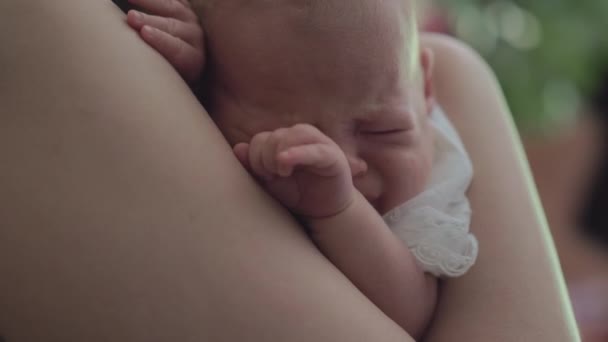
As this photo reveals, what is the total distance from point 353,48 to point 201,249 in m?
0.26

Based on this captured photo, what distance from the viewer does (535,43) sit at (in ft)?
6.33

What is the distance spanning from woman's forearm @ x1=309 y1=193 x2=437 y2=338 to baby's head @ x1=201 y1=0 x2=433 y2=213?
0.06m

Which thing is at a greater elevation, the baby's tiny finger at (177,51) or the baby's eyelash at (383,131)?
the baby's tiny finger at (177,51)

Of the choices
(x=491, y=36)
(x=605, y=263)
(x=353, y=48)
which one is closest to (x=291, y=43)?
(x=353, y=48)

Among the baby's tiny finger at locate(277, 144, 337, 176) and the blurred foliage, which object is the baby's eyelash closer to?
the baby's tiny finger at locate(277, 144, 337, 176)

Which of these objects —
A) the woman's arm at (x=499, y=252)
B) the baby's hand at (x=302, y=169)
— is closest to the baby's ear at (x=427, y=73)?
the woman's arm at (x=499, y=252)

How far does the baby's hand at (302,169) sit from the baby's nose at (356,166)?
0.23 ft

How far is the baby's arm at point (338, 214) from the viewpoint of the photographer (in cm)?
58

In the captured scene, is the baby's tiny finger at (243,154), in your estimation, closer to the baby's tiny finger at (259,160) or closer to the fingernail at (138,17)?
the baby's tiny finger at (259,160)

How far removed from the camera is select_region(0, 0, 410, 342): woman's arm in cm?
48

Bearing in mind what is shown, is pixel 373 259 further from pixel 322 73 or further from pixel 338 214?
pixel 322 73

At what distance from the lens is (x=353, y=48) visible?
66cm

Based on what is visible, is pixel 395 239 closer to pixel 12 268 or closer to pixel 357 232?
pixel 357 232

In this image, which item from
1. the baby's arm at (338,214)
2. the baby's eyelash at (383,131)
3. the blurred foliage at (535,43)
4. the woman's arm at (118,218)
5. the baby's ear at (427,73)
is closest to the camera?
the woman's arm at (118,218)
